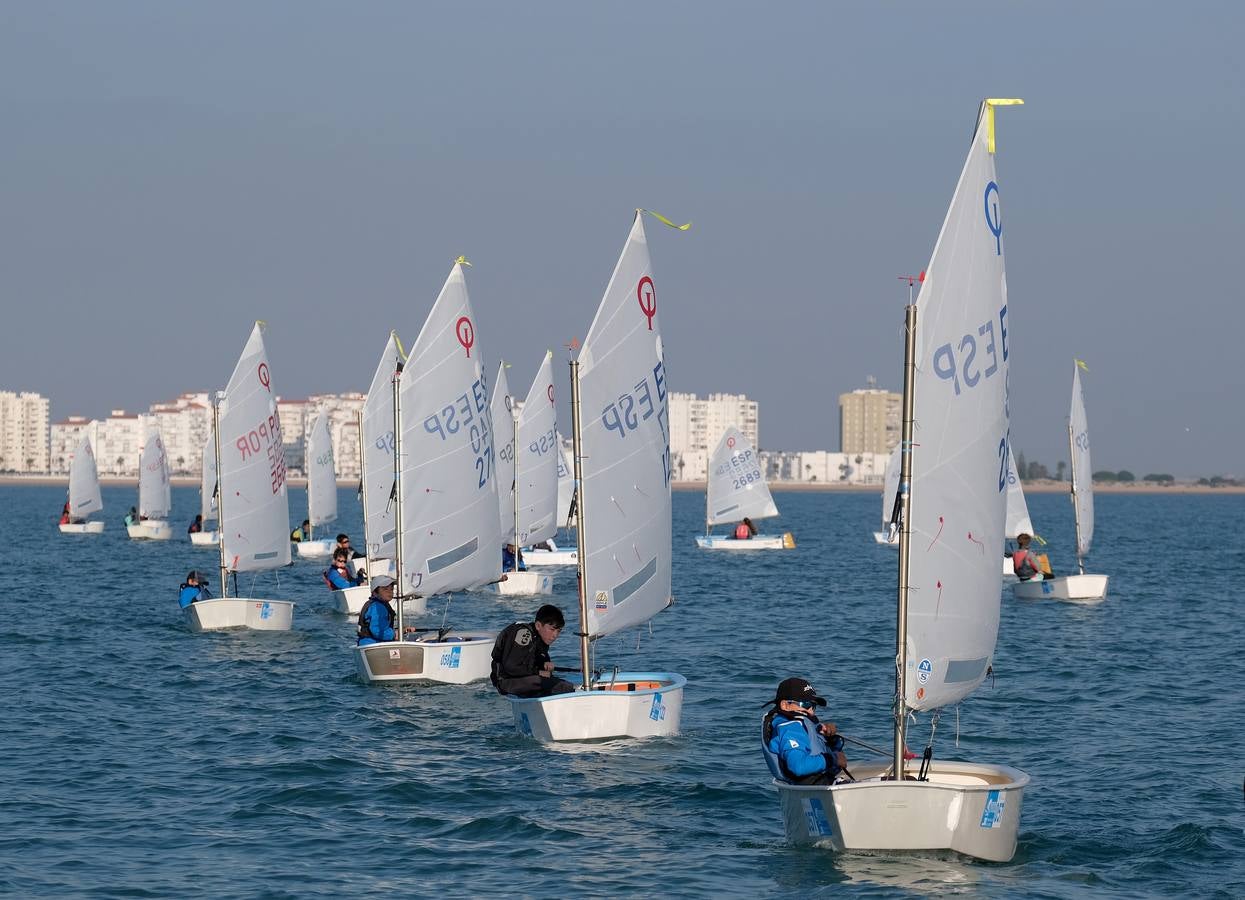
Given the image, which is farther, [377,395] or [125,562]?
[125,562]

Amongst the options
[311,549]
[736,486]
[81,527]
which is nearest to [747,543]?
[736,486]

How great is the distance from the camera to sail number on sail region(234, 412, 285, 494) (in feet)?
117

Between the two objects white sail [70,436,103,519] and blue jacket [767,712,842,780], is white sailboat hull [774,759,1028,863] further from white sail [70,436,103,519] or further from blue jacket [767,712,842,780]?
white sail [70,436,103,519]

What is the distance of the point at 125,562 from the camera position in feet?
201

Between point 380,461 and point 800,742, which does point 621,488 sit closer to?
point 800,742

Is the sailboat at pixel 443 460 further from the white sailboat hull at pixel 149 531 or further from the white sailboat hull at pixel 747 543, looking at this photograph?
the white sailboat hull at pixel 149 531

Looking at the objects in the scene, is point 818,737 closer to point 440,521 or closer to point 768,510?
point 440,521

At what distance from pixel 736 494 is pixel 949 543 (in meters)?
58.5

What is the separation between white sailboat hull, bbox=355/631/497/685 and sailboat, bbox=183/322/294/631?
8659 millimetres

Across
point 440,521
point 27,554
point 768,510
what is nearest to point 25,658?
point 440,521

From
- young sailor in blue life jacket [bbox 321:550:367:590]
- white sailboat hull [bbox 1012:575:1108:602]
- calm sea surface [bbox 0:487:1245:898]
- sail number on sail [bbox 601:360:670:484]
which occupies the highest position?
sail number on sail [bbox 601:360:670:484]

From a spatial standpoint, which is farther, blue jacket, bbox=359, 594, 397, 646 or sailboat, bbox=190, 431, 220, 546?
sailboat, bbox=190, 431, 220, 546

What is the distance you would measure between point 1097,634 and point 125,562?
38.3 metres

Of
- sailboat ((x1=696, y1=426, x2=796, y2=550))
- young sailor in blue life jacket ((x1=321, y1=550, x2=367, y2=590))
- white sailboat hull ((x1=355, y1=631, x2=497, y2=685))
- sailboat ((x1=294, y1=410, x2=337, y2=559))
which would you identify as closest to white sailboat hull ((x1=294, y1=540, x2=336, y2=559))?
sailboat ((x1=294, y1=410, x2=337, y2=559))
